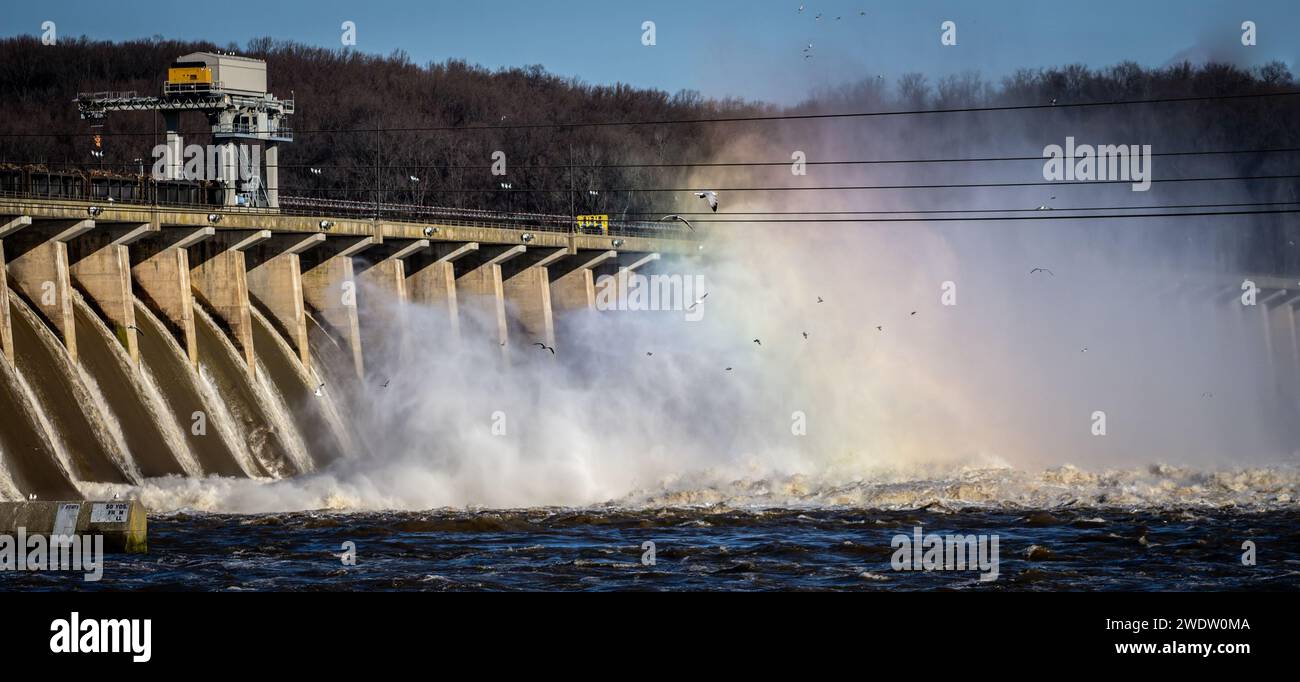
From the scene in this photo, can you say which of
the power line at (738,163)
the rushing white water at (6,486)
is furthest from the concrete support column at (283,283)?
the rushing white water at (6,486)

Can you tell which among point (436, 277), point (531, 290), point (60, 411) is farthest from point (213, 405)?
point (531, 290)

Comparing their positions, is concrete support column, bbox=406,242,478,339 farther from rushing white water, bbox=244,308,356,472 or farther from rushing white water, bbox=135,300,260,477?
rushing white water, bbox=135,300,260,477

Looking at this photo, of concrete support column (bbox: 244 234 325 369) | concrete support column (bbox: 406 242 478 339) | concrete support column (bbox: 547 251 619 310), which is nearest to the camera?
concrete support column (bbox: 244 234 325 369)

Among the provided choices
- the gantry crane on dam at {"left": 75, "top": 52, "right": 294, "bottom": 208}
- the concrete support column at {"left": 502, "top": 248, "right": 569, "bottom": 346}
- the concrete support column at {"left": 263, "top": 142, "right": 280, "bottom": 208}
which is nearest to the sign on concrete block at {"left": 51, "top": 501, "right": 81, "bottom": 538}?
the gantry crane on dam at {"left": 75, "top": 52, "right": 294, "bottom": 208}

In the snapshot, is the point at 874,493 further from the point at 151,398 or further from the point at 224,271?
the point at 224,271

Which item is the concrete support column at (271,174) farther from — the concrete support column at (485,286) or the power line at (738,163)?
the concrete support column at (485,286)
